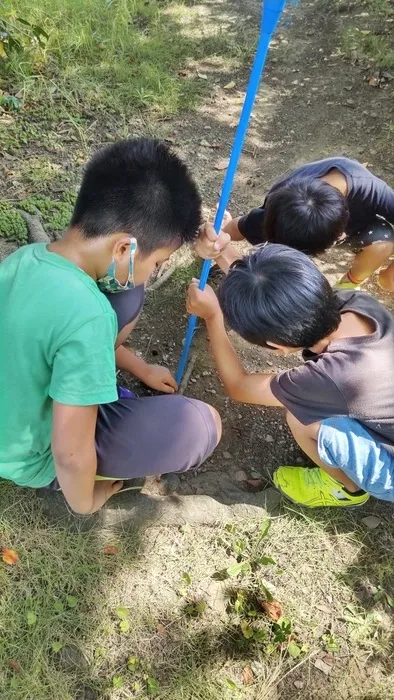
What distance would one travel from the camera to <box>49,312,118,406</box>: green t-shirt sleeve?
128 cm

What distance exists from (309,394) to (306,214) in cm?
77

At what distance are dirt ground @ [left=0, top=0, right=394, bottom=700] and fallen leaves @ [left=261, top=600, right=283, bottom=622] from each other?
68 millimetres

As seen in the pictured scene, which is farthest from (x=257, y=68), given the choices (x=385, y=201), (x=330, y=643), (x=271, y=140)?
(x=271, y=140)

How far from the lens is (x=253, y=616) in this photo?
1836 millimetres

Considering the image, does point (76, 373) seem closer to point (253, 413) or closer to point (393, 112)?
point (253, 413)

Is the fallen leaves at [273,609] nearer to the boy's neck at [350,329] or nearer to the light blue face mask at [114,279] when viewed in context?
the boy's neck at [350,329]

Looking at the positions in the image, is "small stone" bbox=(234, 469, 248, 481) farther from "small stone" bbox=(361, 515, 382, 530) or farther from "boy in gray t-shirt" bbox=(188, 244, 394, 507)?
"small stone" bbox=(361, 515, 382, 530)

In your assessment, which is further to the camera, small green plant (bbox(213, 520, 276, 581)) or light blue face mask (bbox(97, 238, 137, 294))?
small green plant (bbox(213, 520, 276, 581))

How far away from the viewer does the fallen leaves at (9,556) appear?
1866 mm

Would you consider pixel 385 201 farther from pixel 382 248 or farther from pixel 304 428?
pixel 304 428

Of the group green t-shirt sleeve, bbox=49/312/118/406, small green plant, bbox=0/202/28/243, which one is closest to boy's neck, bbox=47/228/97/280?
green t-shirt sleeve, bbox=49/312/118/406

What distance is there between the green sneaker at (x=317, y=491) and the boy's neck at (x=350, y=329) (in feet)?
1.89

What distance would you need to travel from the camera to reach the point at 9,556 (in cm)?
188

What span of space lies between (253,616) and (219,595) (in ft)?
0.45
